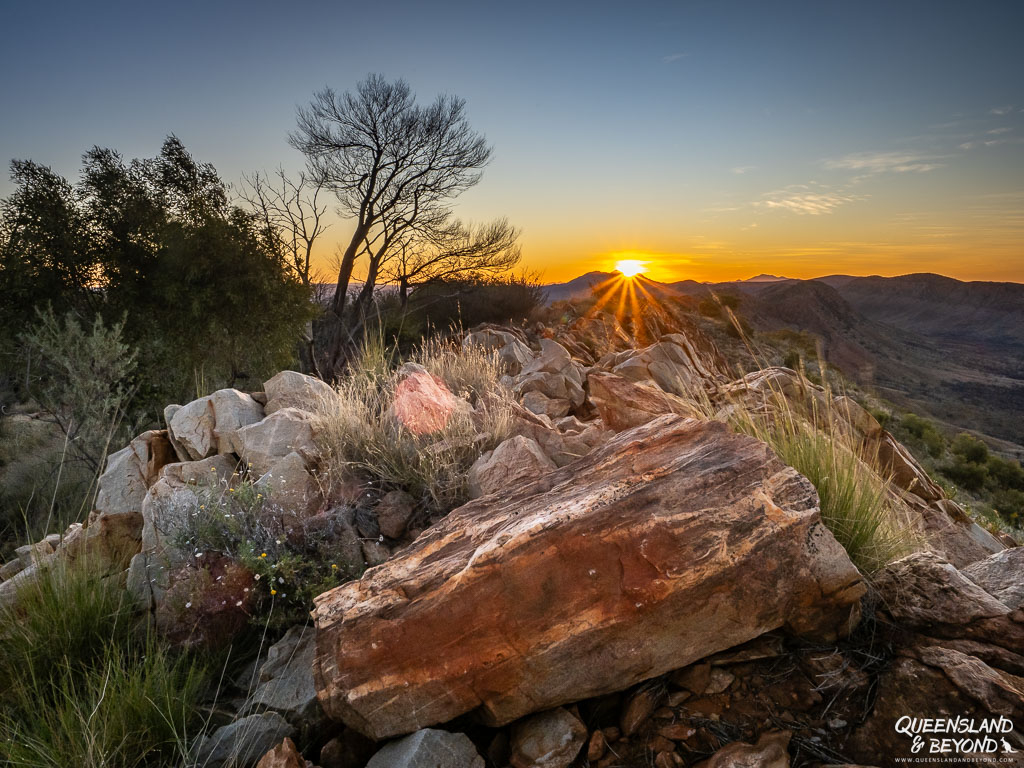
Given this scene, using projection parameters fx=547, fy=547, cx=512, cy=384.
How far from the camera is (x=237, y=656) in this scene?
339 centimetres

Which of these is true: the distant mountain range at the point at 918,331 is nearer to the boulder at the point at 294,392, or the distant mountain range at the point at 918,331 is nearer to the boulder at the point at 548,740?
the boulder at the point at 294,392

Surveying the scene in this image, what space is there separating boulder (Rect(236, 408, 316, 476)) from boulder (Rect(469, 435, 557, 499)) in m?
1.59

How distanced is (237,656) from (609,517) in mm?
2603

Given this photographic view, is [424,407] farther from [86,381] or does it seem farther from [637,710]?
[86,381]

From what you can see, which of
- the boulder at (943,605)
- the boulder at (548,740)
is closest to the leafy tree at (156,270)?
the boulder at (548,740)

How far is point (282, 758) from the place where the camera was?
219 centimetres

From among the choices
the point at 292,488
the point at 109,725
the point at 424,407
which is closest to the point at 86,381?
the point at 292,488

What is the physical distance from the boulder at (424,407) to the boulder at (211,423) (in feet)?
5.12

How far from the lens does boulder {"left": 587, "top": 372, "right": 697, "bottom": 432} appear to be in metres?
5.29

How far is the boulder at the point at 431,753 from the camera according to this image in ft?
7.15

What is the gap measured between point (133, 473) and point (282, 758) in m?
4.45

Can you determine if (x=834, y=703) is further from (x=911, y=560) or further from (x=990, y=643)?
(x=911, y=560)

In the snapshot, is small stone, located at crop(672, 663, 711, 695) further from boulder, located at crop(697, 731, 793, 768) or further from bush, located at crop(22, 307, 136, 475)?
bush, located at crop(22, 307, 136, 475)

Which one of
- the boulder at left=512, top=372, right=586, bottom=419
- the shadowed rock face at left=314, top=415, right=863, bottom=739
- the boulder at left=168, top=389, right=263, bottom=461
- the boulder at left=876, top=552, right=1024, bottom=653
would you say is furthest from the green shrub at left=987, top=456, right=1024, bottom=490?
the boulder at left=168, top=389, right=263, bottom=461
